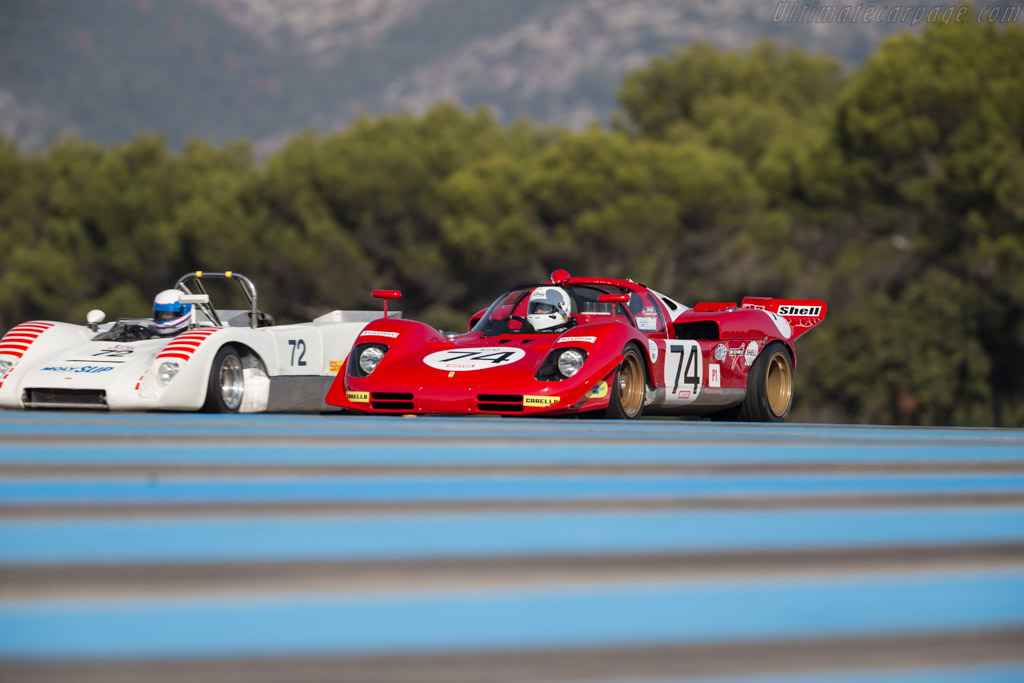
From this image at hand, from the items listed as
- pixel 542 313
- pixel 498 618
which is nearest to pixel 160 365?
pixel 542 313

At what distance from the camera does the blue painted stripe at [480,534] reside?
279cm

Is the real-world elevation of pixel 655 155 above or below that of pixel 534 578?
above

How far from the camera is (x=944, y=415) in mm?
30797

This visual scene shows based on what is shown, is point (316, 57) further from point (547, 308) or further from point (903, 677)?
point (903, 677)

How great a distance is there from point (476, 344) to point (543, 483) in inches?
225

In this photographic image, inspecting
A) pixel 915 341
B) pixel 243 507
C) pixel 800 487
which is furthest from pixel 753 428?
pixel 915 341

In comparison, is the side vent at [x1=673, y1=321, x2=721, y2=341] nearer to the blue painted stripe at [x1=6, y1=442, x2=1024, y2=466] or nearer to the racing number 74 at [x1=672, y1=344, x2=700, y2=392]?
the racing number 74 at [x1=672, y1=344, x2=700, y2=392]

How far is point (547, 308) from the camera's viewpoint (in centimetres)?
1000

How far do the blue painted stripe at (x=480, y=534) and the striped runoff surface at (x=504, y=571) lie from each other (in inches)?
0.5

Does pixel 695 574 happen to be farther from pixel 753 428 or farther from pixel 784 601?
pixel 753 428

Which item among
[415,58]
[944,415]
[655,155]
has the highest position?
[415,58]

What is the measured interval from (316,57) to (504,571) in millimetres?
186971

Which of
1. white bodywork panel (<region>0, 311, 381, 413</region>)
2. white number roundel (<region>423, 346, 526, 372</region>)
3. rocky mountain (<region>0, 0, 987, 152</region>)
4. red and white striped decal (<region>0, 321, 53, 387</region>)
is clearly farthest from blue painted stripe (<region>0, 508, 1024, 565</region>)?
rocky mountain (<region>0, 0, 987, 152</region>)

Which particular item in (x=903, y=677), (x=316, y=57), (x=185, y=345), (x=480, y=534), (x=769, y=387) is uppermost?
(x=316, y=57)
